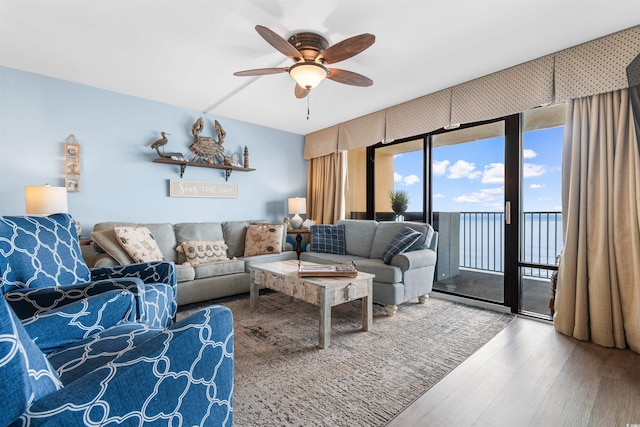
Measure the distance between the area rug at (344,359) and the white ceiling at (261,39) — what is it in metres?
2.39

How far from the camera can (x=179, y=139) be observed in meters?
4.02

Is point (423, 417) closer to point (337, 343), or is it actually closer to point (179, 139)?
point (337, 343)

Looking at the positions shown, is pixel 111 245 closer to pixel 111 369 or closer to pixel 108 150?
pixel 108 150

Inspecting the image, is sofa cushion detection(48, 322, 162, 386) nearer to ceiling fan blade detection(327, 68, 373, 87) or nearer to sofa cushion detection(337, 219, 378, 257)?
ceiling fan blade detection(327, 68, 373, 87)

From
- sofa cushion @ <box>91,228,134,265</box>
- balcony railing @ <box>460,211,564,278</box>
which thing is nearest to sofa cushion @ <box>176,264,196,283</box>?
sofa cushion @ <box>91,228,134,265</box>

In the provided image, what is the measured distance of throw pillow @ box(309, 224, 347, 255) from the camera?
13.1ft

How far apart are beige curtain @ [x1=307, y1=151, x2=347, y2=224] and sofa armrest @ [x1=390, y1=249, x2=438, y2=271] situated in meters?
1.88

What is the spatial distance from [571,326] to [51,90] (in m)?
5.41

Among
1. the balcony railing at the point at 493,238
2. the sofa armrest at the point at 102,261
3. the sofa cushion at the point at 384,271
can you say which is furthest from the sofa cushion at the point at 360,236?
the sofa armrest at the point at 102,261

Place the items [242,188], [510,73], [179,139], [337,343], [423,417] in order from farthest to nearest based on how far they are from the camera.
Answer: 1. [242,188]
2. [179,139]
3. [510,73]
4. [337,343]
5. [423,417]

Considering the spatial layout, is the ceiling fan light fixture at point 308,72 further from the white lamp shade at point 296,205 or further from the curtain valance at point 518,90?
the white lamp shade at point 296,205

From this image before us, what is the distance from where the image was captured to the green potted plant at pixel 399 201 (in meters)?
4.20

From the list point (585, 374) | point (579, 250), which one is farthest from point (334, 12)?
point (585, 374)

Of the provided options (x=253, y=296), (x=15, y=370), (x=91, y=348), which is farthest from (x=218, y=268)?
(x=15, y=370)
